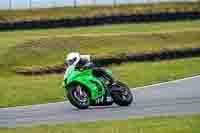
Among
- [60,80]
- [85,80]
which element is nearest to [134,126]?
[85,80]

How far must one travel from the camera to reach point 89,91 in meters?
18.4

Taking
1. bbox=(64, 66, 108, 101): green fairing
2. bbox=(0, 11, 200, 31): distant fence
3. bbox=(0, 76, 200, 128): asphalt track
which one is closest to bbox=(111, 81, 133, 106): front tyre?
bbox=(0, 76, 200, 128): asphalt track

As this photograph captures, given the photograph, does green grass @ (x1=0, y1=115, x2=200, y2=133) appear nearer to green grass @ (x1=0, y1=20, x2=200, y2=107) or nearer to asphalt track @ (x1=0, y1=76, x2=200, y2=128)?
asphalt track @ (x1=0, y1=76, x2=200, y2=128)

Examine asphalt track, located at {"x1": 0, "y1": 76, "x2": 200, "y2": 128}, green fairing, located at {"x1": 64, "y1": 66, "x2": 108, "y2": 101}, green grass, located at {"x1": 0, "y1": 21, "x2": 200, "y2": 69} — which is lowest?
green grass, located at {"x1": 0, "y1": 21, "x2": 200, "y2": 69}

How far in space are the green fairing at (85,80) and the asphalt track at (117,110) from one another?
37cm

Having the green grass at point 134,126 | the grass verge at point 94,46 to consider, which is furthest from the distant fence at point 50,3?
the green grass at point 134,126

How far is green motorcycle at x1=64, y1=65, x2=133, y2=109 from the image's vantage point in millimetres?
18344

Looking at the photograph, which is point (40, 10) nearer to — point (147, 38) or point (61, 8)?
point (61, 8)

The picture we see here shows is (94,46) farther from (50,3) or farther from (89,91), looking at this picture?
(89,91)

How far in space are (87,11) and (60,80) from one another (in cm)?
2091

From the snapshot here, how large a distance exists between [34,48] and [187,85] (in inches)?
490

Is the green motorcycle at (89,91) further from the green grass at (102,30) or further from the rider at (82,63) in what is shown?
the green grass at (102,30)

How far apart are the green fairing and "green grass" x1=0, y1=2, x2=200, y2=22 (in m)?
24.9

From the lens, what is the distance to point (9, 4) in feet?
159
